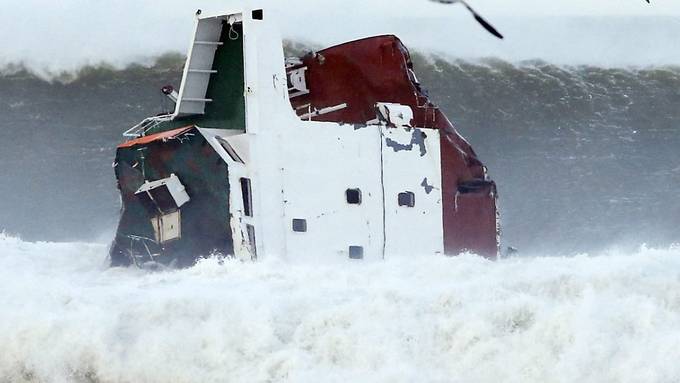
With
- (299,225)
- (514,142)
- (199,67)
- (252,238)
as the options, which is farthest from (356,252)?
(514,142)

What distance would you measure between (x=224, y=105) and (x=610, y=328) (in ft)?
26.8

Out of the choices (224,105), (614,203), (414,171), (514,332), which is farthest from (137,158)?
(614,203)

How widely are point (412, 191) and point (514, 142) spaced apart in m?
15.1

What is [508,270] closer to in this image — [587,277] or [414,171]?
[587,277]

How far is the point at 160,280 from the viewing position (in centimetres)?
1852

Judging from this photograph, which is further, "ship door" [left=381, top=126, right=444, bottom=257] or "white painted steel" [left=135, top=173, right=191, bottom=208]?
"ship door" [left=381, top=126, right=444, bottom=257]

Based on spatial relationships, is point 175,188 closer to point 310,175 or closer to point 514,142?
point 310,175

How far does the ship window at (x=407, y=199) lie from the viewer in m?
20.7

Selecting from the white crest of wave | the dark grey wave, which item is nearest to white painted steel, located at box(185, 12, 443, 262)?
the white crest of wave

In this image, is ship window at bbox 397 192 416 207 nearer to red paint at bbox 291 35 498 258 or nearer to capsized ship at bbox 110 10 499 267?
capsized ship at bbox 110 10 499 267

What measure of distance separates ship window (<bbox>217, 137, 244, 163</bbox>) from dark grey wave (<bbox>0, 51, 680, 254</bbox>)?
945 centimetres

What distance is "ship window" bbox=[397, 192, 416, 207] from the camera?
816 inches

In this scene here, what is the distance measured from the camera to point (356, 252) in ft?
66.8

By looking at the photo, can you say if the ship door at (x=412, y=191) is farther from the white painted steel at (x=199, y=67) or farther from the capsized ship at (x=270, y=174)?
A: the white painted steel at (x=199, y=67)
